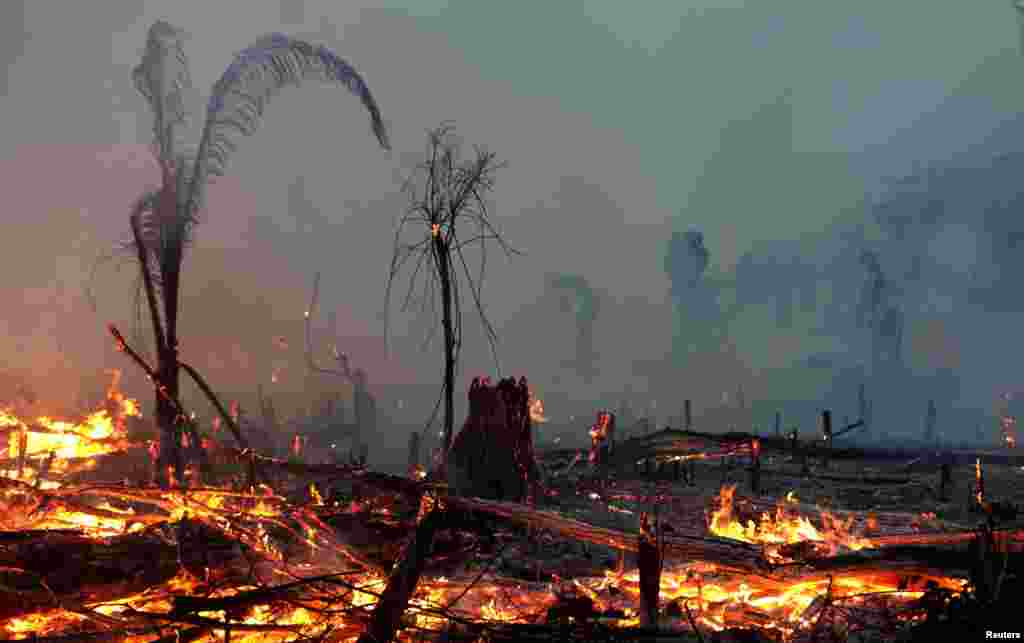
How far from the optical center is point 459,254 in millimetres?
12094

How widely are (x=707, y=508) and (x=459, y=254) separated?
7.96 m

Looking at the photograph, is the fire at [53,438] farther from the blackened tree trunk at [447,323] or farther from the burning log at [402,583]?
the burning log at [402,583]

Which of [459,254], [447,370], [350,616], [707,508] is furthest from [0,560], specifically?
[707,508]

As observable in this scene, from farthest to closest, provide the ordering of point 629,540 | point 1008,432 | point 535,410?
point 1008,432 < point 535,410 < point 629,540

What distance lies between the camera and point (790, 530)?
7.29m

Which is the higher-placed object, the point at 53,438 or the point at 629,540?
Answer: the point at 629,540

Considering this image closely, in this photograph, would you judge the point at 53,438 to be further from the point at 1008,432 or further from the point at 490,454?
the point at 1008,432

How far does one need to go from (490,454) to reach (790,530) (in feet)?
19.5

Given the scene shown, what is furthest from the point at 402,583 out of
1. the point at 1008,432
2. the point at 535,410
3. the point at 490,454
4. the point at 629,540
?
the point at 1008,432

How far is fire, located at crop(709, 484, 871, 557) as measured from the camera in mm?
5566

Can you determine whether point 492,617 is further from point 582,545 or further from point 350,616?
point 582,545

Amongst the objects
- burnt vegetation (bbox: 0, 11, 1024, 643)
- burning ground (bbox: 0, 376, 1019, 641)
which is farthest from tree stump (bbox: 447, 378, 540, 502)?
burning ground (bbox: 0, 376, 1019, 641)

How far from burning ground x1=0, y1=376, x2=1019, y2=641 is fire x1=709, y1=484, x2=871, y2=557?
0.05 m

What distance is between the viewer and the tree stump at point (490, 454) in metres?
11.7
